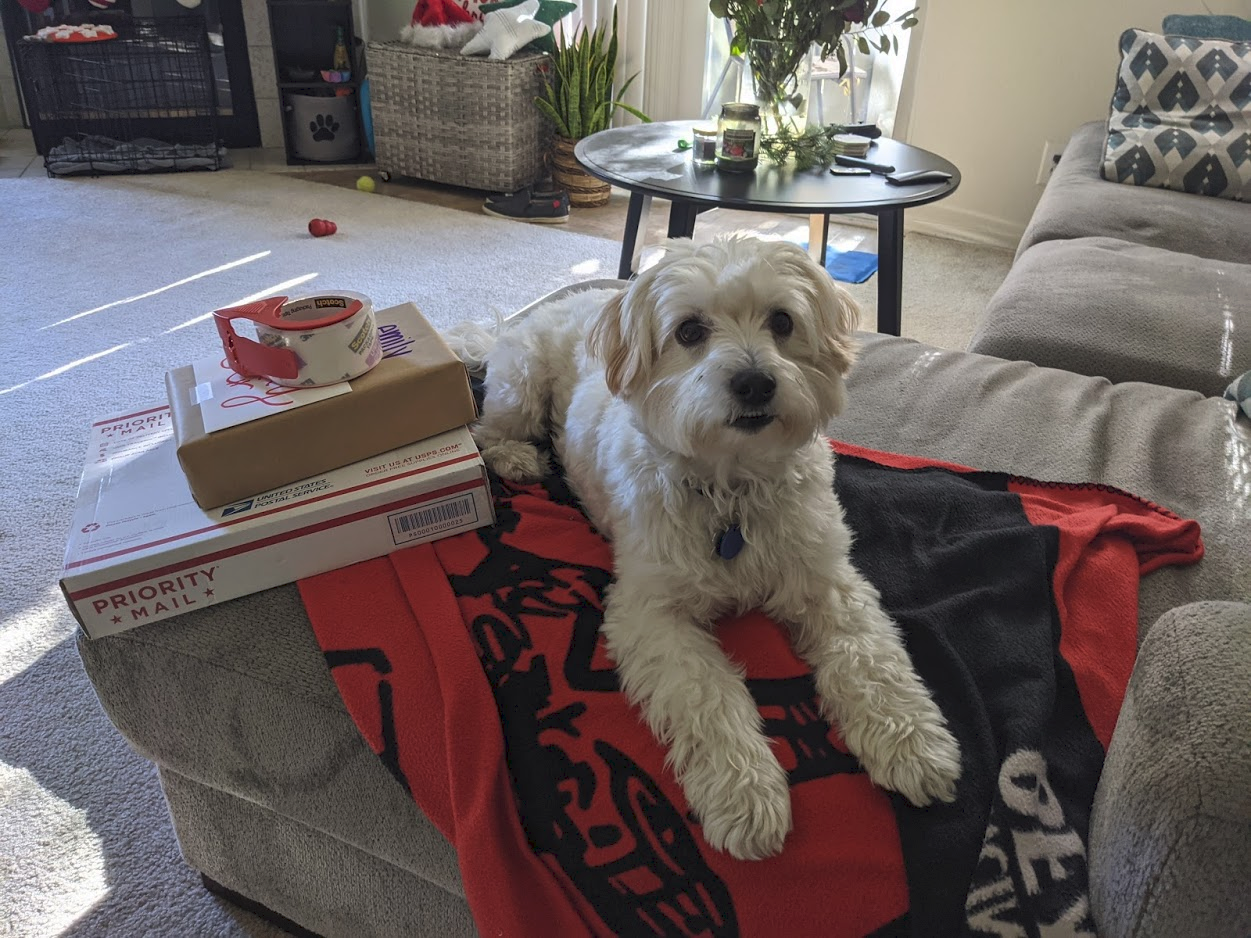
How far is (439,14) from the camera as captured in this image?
4348 mm

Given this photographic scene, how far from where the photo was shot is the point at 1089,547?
136 cm

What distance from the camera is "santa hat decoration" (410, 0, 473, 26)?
435 centimetres

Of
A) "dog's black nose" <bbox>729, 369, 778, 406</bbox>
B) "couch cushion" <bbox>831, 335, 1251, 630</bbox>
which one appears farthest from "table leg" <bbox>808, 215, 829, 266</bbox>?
"dog's black nose" <bbox>729, 369, 778, 406</bbox>

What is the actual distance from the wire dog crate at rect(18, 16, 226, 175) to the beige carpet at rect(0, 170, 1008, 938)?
0.21 metres

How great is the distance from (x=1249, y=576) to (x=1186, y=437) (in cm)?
39

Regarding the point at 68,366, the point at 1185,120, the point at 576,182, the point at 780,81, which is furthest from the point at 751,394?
the point at 576,182

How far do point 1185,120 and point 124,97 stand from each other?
15.7 ft

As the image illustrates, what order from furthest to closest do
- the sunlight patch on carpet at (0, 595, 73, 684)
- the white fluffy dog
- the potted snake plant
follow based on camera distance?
1. the potted snake plant
2. the sunlight patch on carpet at (0, 595, 73, 684)
3. the white fluffy dog

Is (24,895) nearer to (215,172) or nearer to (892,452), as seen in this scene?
(892,452)

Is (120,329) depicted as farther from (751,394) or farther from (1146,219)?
(1146,219)

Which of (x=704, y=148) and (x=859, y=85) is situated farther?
(x=859, y=85)

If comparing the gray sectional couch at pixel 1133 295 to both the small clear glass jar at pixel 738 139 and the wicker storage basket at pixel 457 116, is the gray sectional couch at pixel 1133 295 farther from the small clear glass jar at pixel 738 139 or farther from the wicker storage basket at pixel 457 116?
the wicker storage basket at pixel 457 116

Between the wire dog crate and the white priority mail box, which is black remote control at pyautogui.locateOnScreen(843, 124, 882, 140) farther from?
the wire dog crate

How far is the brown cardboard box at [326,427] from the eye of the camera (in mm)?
1207
